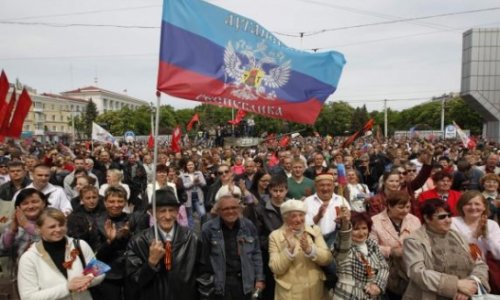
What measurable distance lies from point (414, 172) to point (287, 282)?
442 cm

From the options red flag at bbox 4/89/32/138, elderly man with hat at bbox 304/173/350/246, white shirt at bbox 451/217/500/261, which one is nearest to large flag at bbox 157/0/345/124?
elderly man with hat at bbox 304/173/350/246

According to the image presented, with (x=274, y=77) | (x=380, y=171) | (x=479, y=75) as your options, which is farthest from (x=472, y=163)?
(x=479, y=75)

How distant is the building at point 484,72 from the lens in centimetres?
3762

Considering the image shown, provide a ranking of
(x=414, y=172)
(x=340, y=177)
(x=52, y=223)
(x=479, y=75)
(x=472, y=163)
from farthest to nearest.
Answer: (x=479, y=75) < (x=472, y=163) < (x=414, y=172) < (x=340, y=177) < (x=52, y=223)

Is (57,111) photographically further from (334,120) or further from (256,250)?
(256,250)

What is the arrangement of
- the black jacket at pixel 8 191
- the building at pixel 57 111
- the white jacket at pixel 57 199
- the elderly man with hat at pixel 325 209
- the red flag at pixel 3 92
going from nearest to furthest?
1. the elderly man with hat at pixel 325 209
2. the white jacket at pixel 57 199
3. the black jacket at pixel 8 191
4. the red flag at pixel 3 92
5. the building at pixel 57 111

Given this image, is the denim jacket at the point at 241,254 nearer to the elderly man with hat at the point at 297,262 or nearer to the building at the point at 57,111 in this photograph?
the elderly man with hat at the point at 297,262

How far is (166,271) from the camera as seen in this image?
356 cm

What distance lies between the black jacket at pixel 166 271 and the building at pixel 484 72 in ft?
132

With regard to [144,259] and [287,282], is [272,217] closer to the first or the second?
[287,282]

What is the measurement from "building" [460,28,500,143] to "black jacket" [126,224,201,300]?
40.1 meters

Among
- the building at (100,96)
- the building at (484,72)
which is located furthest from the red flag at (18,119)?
the building at (100,96)

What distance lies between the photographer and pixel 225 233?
13.8 ft

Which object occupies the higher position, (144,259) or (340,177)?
(340,177)
